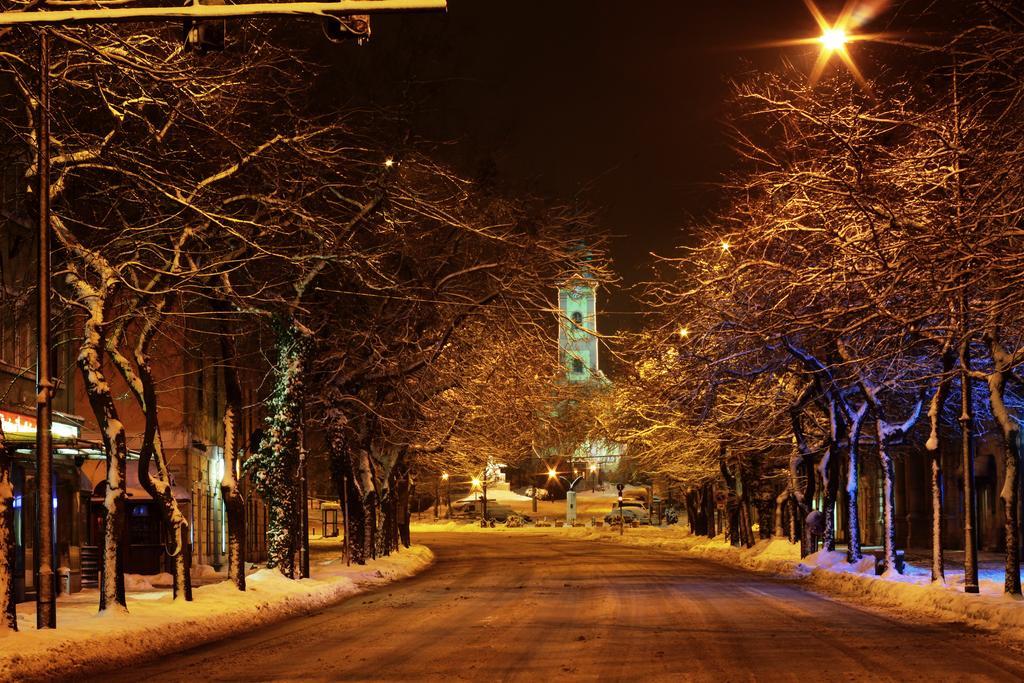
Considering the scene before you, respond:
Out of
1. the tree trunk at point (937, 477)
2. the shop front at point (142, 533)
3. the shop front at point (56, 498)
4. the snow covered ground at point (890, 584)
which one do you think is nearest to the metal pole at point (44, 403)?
the shop front at point (56, 498)

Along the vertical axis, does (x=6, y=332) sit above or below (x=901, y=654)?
above

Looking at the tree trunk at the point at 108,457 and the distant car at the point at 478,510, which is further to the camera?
the distant car at the point at 478,510

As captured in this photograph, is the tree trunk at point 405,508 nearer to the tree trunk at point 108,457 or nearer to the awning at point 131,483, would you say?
the awning at point 131,483

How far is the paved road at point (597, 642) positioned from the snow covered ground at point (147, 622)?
678mm

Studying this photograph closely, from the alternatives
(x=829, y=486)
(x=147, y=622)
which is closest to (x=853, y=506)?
(x=829, y=486)

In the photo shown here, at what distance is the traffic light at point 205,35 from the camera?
31.8ft

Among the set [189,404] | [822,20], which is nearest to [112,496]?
[822,20]

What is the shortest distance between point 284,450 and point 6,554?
12701 mm

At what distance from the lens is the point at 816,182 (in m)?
17.2

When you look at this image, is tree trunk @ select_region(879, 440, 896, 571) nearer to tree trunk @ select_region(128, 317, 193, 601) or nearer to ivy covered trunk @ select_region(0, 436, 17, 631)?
tree trunk @ select_region(128, 317, 193, 601)

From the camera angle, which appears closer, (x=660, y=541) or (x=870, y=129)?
(x=870, y=129)

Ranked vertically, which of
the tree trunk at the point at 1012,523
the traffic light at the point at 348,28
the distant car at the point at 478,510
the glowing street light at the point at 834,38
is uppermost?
the glowing street light at the point at 834,38

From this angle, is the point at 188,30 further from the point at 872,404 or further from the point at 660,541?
the point at 660,541

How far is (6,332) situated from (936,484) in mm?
19133
